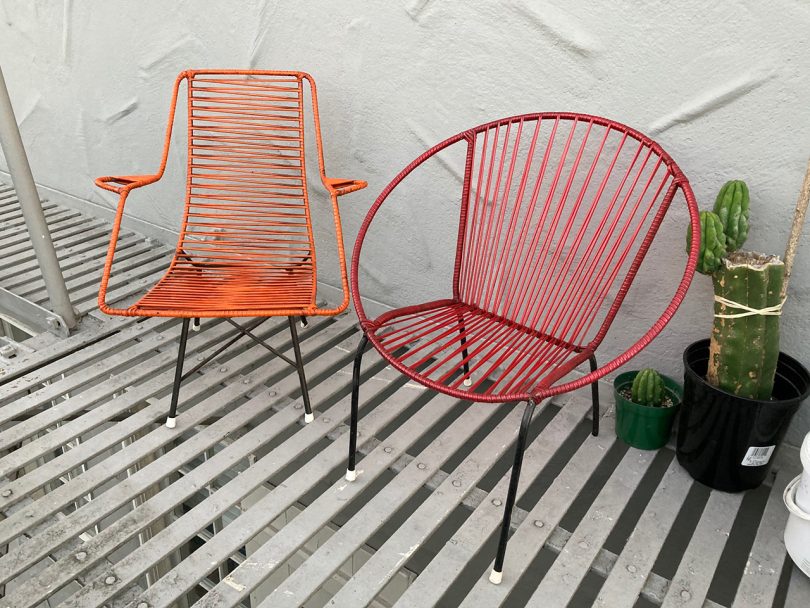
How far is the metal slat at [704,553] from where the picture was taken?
152 cm

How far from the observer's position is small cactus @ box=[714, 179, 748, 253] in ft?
5.20

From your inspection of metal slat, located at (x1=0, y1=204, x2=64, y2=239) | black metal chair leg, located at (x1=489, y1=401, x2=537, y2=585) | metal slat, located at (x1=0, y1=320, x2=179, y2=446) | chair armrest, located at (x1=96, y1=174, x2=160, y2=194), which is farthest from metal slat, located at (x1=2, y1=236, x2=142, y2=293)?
black metal chair leg, located at (x1=489, y1=401, x2=537, y2=585)

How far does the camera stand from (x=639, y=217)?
1.93 m

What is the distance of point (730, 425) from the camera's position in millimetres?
1682

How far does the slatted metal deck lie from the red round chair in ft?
0.47

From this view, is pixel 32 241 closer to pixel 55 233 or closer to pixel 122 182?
pixel 122 182

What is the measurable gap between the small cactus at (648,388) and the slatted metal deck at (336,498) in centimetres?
16

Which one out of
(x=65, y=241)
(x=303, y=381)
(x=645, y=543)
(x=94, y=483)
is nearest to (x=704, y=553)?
(x=645, y=543)

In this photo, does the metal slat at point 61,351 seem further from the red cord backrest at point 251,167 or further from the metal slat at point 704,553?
the metal slat at point 704,553

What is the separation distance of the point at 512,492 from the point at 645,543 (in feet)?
1.46

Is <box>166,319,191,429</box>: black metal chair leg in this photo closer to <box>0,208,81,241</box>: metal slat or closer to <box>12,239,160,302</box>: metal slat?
<box>12,239,160,302</box>: metal slat

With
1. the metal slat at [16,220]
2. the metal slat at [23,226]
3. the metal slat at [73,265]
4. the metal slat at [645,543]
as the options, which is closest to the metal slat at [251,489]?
the metal slat at [645,543]

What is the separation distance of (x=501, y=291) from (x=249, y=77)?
1.34m

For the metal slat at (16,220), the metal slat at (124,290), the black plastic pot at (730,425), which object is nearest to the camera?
the black plastic pot at (730,425)
